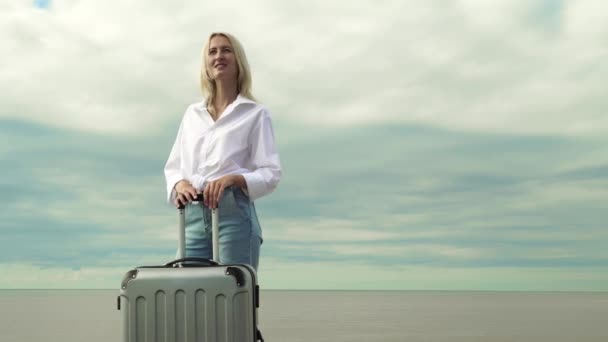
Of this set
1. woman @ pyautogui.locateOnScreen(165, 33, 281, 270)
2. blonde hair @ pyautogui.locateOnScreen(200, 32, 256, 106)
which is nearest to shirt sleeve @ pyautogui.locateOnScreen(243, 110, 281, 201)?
woman @ pyautogui.locateOnScreen(165, 33, 281, 270)

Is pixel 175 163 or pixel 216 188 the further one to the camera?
pixel 175 163

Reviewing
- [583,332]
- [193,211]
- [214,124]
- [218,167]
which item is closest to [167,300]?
[193,211]

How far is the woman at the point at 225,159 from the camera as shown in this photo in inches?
122

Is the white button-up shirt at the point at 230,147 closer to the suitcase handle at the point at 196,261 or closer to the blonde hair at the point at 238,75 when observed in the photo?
the blonde hair at the point at 238,75

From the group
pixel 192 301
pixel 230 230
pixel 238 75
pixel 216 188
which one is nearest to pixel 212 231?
pixel 230 230

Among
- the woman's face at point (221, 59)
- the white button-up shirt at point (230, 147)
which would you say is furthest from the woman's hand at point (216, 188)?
the woman's face at point (221, 59)

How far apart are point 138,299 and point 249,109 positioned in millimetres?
1015

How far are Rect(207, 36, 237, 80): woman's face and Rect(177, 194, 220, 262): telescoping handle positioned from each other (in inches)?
25.0

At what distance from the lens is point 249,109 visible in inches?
134

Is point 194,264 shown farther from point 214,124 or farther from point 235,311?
point 214,124

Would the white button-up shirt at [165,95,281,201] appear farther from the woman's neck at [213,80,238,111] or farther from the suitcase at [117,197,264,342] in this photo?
the suitcase at [117,197,264,342]

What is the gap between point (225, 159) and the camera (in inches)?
128

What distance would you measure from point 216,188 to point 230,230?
0.64 feet

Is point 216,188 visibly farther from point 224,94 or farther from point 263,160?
point 224,94
